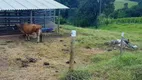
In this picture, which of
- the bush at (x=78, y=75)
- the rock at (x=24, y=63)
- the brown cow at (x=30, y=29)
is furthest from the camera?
the brown cow at (x=30, y=29)

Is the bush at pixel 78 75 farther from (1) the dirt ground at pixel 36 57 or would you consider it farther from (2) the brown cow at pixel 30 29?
(2) the brown cow at pixel 30 29

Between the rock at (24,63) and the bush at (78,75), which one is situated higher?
the bush at (78,75)

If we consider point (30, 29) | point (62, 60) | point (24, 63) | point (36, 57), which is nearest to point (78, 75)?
point (24, 63)

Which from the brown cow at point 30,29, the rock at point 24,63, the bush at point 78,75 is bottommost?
the rock at point 24,63

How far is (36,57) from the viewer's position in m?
11.6

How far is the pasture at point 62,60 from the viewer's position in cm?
805

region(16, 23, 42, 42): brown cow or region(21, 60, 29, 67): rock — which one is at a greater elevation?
region(16, 23, 42, 42): brown cow

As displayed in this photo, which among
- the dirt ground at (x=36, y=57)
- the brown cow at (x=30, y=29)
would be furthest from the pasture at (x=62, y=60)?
the brown cow at (x=30, y=29)

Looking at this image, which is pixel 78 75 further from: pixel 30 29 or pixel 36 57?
Result: pixel 30 29

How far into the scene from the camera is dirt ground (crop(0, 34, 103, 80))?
9.18 meters

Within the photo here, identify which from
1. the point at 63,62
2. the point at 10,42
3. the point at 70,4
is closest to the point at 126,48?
the point at 63,62

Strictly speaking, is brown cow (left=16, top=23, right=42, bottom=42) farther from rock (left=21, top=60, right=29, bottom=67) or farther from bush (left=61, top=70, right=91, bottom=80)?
bush (left=61, top=70, right=91, bottom=80)

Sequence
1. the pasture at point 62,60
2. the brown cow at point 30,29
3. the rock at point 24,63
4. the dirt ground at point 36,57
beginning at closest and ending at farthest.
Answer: the pasture at point 62,60 → the dirt ground at point 36,57 → the rock at point 24,63 → the brown cow at point 30,29

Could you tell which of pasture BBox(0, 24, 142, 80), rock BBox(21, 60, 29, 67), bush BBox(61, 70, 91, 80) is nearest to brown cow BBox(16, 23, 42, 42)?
pasture BBox(0, 24, 142, 80)
